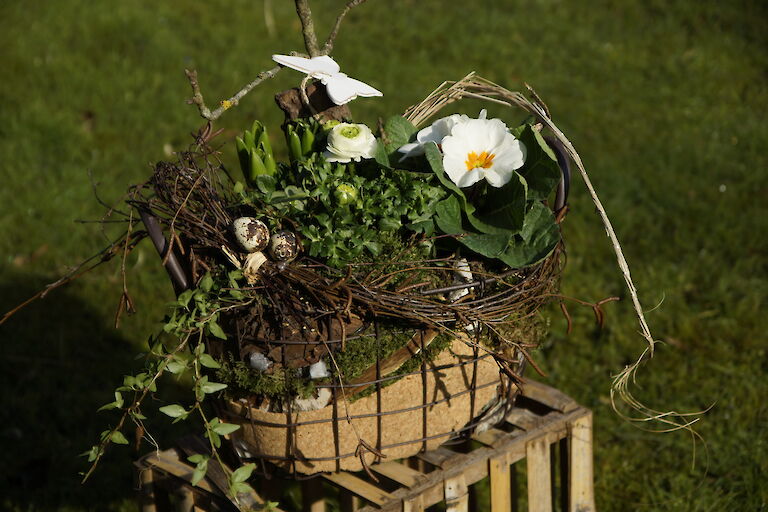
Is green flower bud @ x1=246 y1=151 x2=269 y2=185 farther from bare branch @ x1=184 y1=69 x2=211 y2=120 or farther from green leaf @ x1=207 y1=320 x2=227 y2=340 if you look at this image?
green leaf @ x1=207 y1=320 x2=227 y2=340

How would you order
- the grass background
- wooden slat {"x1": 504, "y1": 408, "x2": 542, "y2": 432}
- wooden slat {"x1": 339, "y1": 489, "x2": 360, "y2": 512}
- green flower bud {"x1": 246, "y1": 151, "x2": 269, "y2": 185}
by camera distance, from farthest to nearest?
the grass background
wooden slat {"x1": 339, "y1": 489, "x2": 360, "y2": 512}
wooden slat {"x1": 504, "y1": 408, "x2": 542, "y2": 432}
green flower bud {"x1": 246, "y1": 151, "x2": 269, "y2": 185}

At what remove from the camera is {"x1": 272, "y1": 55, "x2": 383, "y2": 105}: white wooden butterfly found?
178cm

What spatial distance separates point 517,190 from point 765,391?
186 centimetres

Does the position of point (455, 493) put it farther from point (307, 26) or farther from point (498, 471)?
point (307, 26)

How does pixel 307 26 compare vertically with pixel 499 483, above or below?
above

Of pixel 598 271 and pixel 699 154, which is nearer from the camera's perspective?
pixel 598 271

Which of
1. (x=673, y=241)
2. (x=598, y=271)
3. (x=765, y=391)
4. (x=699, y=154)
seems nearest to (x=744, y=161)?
(x=699, y=154)

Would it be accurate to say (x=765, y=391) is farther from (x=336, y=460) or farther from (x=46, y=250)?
(x=46, y=250)

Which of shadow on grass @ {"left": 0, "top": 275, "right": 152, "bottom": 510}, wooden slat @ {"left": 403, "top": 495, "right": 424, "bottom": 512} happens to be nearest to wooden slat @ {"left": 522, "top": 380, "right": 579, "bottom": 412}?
wooden slat @ {"left": 403, "top": 495, "right": 424, "bottom": 512}

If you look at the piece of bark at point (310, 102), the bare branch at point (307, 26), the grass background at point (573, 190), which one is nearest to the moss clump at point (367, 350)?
the piece of bark at point (310, 102)

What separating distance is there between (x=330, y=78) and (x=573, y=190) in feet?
8.96

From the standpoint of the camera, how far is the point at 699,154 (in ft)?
14.8

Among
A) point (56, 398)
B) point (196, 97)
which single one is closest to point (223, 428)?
point (196, 97)

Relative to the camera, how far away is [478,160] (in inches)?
70.4
